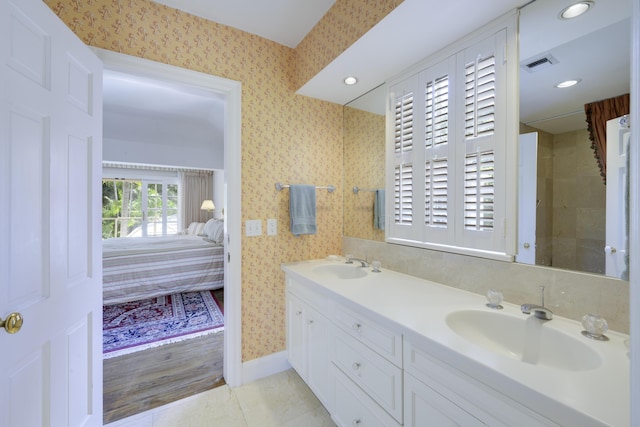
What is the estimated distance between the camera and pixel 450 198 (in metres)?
1.49

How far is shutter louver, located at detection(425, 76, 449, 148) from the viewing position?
1.51 m

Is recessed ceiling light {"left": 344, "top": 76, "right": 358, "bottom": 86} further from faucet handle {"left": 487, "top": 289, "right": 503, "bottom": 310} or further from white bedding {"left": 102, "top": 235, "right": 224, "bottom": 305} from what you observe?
white bedding {"left": 102, "top": 235, "right": 224, "bottom": 305}

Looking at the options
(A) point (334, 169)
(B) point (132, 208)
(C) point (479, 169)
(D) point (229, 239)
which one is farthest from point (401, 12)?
(B) point (132, 208)

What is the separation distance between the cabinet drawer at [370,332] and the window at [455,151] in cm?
63

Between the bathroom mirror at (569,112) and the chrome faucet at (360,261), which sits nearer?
the bathroom mirror at (569,112)

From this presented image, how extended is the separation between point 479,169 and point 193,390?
226 centimetres

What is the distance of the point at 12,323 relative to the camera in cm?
88

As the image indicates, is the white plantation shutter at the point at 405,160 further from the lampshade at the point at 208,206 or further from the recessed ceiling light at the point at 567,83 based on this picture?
the lampshade at the point at 208,206

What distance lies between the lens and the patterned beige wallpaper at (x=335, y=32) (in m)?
1.34

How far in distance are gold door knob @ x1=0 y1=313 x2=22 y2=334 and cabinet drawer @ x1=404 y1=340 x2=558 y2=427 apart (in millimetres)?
1340

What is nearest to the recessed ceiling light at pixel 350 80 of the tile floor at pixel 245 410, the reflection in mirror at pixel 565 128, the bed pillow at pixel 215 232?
the reflection in mirror at pixel 565 128

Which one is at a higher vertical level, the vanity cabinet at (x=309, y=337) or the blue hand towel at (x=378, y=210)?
the blue hand towel at (x=378, y=210)

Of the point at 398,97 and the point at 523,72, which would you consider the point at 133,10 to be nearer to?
the point at 398,97

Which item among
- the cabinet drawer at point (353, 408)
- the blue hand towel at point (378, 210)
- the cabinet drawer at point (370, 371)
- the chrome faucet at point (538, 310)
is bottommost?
the cabinet drawer at point (353, 408)
